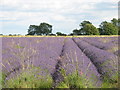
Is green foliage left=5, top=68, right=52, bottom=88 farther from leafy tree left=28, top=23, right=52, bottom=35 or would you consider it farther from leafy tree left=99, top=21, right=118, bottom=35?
leafy tree left=99, top=21, right=118, bottom=35

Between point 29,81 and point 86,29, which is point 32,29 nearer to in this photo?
point 86,29

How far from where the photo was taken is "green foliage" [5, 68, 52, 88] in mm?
6104

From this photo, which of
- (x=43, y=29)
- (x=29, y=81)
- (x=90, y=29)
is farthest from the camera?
Answer: (x=90, y=29)

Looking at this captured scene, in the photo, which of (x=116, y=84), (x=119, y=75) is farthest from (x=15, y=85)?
(x=119, y=75)

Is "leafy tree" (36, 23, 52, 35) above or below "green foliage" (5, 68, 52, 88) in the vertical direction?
above

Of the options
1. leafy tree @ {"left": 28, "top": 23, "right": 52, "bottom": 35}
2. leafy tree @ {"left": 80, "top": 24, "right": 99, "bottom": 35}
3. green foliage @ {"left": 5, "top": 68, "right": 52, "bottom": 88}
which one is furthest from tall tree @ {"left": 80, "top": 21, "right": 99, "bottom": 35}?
green foliage @ {"left": 5, "top": 68, "right": 52, "bottom": 88}

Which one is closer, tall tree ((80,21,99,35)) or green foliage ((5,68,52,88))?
green foliage ((5,68,52,88))

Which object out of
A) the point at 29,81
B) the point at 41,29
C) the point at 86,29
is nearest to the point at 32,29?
the point at 41,29

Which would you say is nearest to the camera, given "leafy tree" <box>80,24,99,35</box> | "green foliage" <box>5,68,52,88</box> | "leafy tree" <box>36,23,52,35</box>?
"green foliage" <box>5,68,52,88</box>

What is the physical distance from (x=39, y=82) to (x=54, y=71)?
1.29 metres

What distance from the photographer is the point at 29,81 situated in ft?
20.4

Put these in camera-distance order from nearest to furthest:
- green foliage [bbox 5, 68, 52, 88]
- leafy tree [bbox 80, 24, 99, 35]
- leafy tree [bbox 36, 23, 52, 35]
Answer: green foliage [bbox 5, 68, 52, 88], leafy tree [bbox 36, 23, 52, 35], leafy tree [bbox 80, 24, 99, 35]

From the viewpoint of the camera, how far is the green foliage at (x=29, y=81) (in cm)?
610

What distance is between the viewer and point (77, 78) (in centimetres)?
638
